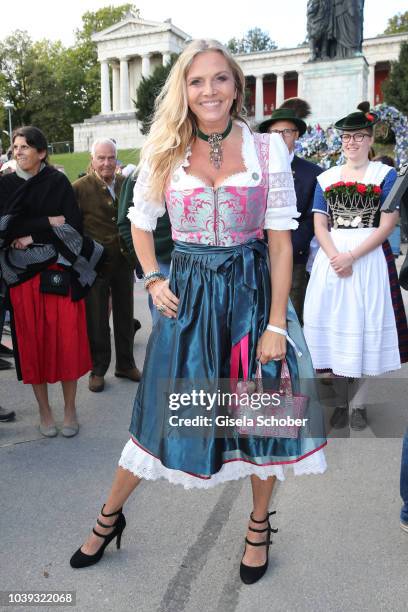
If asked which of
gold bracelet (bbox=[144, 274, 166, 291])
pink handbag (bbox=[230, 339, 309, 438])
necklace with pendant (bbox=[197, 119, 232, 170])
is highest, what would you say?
necklace with pendant (bbox=[197, 119, 232, 170])

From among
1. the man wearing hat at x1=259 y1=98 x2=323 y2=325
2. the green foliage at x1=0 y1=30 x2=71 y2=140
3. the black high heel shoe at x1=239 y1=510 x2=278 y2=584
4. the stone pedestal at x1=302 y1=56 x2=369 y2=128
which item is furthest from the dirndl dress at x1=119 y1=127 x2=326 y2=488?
the green foliage at x1=0 y1=30 x2=71 y2=140

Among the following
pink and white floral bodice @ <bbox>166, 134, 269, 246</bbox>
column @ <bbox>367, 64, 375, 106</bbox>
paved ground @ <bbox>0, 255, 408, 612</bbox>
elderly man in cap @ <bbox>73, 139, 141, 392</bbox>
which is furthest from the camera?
column @ <bbox>367, 64, 375, 106</bbox>

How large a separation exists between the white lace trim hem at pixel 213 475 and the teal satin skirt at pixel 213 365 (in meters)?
0.04

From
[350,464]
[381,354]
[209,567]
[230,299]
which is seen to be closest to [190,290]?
[230,299]

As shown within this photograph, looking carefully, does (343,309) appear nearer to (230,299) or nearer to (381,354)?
(381,354)

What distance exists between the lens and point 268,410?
237 cm

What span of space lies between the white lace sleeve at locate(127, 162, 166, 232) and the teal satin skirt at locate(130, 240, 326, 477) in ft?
0.75

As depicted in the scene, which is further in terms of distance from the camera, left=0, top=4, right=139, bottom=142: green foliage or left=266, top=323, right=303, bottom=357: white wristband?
left=0, top=4, right=139, bottom=142: green foliage

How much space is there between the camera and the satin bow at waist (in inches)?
93.7

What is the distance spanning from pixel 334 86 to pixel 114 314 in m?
16.3

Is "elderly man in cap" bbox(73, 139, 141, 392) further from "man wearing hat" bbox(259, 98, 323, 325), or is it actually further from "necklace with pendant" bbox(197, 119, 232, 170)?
"necklace with pendant" bbox(197, 119, 232, 170)

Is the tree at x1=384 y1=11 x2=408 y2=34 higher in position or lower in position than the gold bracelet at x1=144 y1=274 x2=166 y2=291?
higher

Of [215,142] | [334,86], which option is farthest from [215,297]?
[334,86]

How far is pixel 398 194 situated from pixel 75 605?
2214 millimetres
